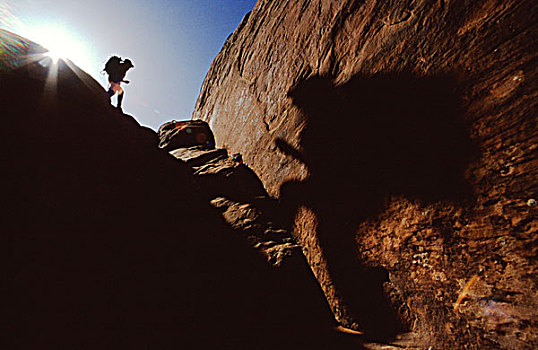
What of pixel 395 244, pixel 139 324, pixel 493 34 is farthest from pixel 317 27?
pixel 139 324

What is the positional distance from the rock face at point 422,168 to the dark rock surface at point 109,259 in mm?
1007

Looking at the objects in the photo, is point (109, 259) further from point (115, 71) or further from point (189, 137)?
point (115, 71)

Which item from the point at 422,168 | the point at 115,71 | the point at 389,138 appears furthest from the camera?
the point at 115,71

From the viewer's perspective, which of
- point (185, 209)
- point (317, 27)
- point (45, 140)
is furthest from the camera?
point (185, 209)

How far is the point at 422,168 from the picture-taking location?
87.4 inches

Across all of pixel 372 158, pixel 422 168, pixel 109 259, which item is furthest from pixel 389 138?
pixel 109 259

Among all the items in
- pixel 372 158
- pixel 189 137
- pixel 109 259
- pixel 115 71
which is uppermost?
pixel 115 71

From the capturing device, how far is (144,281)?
2.79m

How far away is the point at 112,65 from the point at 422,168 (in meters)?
Answer: 11.3

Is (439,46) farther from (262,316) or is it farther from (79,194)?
(79,194)

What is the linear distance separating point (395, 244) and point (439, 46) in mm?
2273

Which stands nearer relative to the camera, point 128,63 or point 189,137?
point 128,63

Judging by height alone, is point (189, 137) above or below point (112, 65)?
below

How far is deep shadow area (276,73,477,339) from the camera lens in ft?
6.81
